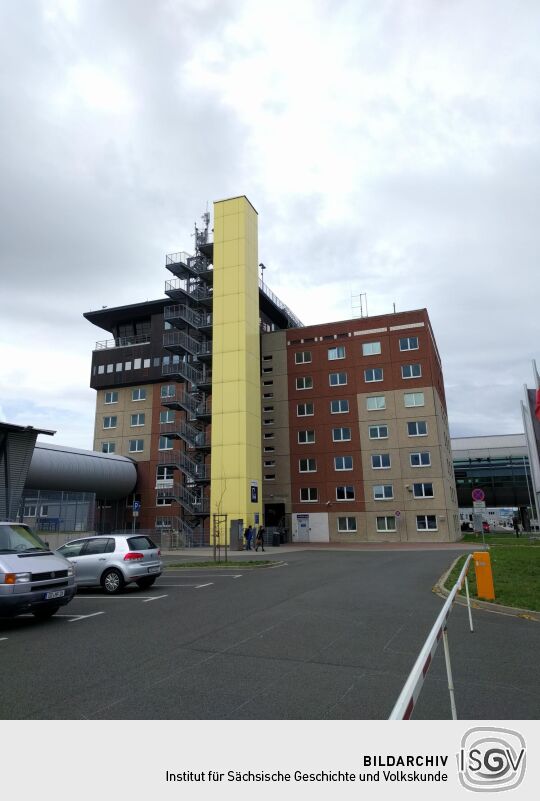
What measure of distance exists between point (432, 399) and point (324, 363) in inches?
430

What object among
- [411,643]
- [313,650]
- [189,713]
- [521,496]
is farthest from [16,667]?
[521,496]

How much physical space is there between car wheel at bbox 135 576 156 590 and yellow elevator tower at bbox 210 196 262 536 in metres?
22.9

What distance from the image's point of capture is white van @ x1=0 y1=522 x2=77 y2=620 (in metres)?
8.75

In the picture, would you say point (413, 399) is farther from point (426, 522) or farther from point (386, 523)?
point (386, 523)

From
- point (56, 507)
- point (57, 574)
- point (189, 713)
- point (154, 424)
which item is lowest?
point (189, 713)

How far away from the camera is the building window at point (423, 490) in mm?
43656

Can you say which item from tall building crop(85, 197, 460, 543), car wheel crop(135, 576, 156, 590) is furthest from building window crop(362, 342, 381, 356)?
car wheel crop(135, 576, 156, 590)

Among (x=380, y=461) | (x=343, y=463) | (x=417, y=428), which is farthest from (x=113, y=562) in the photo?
(x=417, y=428)

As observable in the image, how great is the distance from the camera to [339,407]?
4903cm

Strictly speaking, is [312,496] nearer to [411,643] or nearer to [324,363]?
[324,363]

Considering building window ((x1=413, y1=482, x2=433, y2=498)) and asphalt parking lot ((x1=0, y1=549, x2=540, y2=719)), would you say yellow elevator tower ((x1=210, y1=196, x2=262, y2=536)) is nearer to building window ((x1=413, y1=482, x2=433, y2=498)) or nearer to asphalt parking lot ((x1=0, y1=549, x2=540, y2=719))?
building window ((x1=413, y1=482, x2=433, y2=498))

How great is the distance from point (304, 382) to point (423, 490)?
15204 millimetres

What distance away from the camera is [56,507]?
30.4 meters
